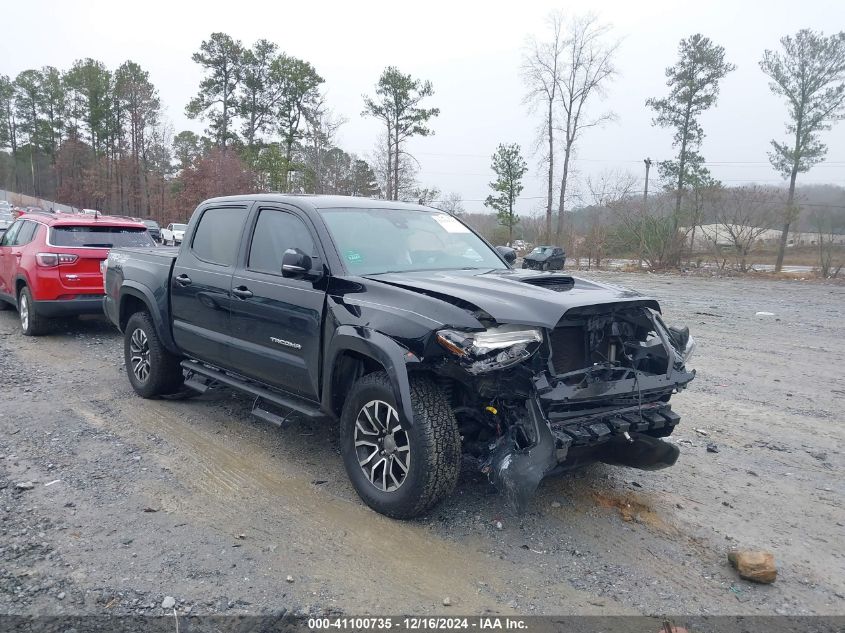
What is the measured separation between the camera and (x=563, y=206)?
136 ft

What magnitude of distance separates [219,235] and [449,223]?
197cm

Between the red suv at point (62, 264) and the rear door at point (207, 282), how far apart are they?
162 inches

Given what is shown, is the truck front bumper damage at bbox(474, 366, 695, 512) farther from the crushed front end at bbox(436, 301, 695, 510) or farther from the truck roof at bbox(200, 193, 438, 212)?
the truck roof at bbox(200, 193, 438, 212)

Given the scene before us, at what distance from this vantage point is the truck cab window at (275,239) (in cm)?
465

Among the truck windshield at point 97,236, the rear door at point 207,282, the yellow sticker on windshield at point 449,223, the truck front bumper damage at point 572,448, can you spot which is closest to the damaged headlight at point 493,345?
the truck front bumper damage at point 572,448

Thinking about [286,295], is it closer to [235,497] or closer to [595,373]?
[235,497]

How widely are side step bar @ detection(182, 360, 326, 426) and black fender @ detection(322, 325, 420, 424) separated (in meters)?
0.30

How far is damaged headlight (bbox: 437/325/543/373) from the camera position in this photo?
131 inches

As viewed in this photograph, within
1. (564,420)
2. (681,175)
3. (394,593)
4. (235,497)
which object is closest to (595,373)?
(564,420)

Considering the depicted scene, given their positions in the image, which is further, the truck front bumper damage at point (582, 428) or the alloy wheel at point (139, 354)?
the alloy wheel at point (139, 354)

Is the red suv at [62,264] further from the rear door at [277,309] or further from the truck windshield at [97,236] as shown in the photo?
the rear door at [277,309]

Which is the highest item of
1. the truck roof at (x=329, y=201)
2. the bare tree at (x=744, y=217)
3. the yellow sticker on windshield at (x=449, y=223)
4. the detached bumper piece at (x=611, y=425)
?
the bare tree at (x=744, y=217)

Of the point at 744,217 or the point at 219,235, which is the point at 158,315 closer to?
the point at 219,235

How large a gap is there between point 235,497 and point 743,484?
11.4ft
